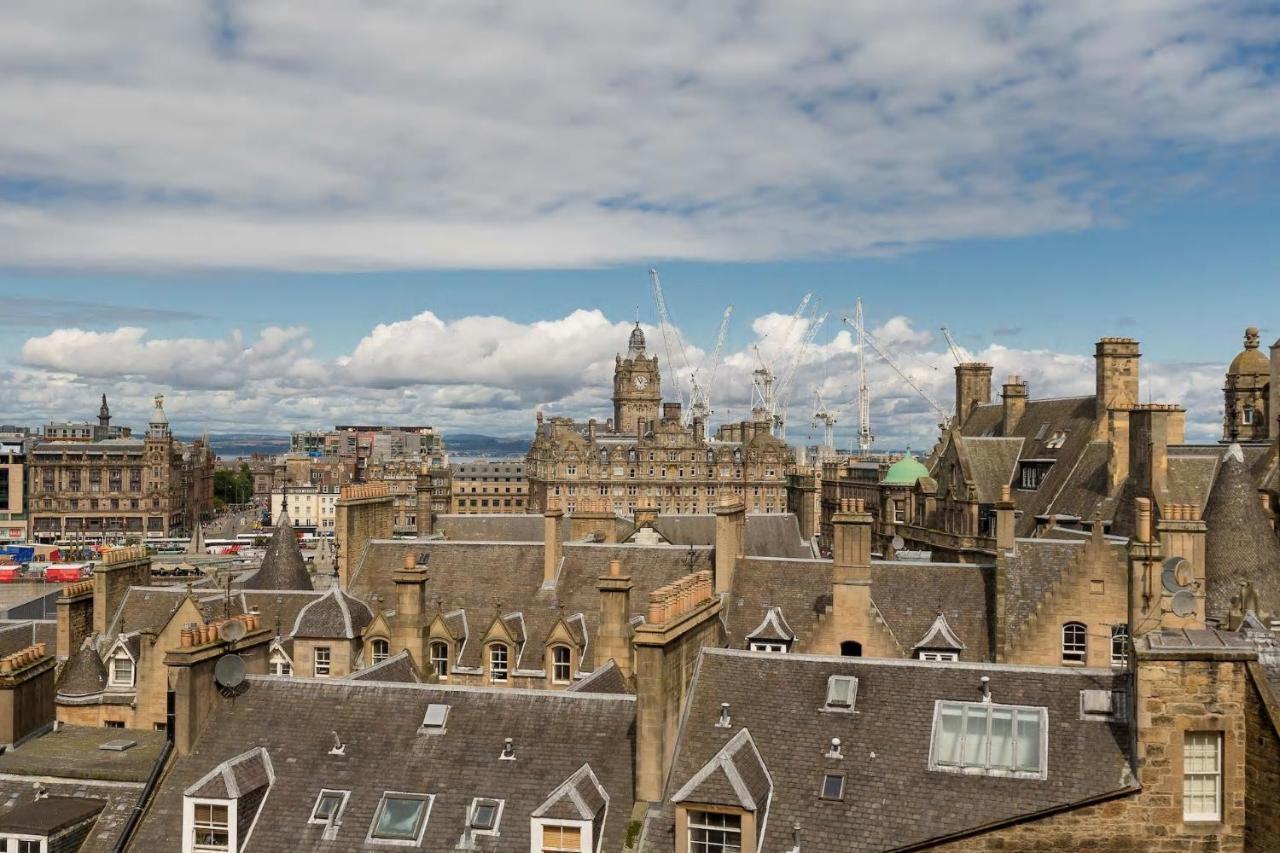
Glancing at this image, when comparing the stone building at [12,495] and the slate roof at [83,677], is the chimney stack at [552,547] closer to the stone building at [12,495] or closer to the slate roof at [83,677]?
the slate roof at [83,677]

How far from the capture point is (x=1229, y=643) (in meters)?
18.7

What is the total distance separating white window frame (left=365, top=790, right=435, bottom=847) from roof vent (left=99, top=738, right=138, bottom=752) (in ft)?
24.7

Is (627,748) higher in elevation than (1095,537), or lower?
lower

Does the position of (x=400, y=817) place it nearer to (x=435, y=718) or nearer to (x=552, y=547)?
(x=435, y=718)

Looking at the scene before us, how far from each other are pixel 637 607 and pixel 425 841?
2007cm

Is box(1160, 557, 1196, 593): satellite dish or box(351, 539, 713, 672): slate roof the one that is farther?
box(351, 539, 713, 672): slate roof

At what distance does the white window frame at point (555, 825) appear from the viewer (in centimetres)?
1936

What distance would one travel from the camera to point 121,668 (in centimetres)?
3875

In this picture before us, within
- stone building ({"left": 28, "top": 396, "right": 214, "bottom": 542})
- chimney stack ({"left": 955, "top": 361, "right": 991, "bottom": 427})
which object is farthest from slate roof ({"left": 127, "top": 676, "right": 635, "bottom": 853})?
stone building ({"left": 28, "top": 396, "right": 214, "bottom": 542})

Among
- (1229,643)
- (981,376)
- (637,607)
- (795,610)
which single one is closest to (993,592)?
(795,610)

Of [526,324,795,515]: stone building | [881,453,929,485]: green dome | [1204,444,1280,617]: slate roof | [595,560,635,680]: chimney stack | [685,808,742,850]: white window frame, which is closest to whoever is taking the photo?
[685,808,742,850]: white window frame

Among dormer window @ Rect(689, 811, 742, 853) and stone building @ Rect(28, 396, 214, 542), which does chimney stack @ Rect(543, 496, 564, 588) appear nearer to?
dormer window @ Rect(689, 811, 742, 853)

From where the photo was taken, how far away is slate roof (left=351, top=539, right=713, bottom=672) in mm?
40312

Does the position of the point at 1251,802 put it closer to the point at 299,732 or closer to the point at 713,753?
the point at 713,753
